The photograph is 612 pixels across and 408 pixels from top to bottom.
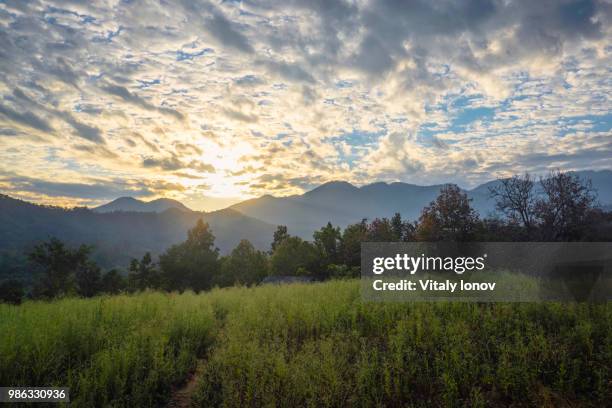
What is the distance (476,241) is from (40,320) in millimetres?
24574

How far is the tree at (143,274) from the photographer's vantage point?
41.2 meters

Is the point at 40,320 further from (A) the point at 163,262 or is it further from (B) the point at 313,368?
(A) the point at 163,262

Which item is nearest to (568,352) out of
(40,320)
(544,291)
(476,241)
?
(544,291)

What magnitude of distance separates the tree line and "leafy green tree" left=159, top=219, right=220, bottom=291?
0.11 meters

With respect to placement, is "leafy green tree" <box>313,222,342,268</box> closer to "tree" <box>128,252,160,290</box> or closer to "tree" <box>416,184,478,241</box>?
"tree" <box>416,184,478,241</box>

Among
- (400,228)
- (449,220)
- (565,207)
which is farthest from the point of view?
(400,228)

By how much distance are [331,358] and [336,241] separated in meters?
34.8

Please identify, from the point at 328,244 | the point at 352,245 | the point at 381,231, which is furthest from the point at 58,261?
the point at 381,231

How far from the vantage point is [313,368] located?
22.1 ft

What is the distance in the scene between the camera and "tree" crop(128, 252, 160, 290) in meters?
41.2

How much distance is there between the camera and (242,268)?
4228cm
